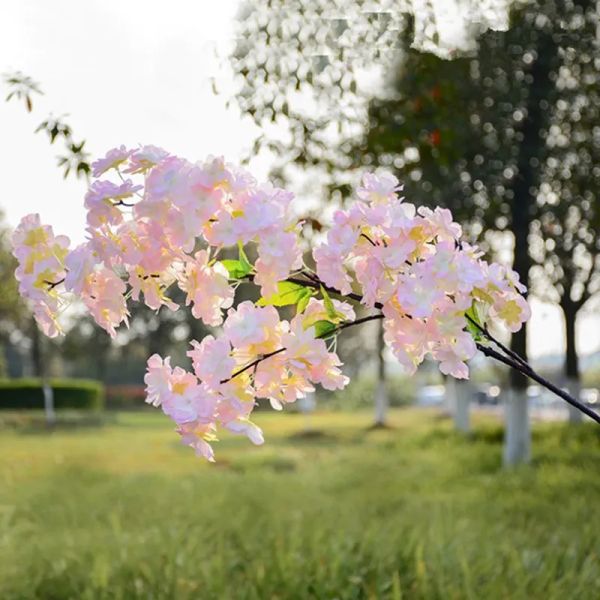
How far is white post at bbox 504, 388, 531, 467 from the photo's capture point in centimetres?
1159

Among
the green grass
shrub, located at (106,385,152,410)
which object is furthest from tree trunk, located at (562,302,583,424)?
shrub, located at (106,385,152,410)

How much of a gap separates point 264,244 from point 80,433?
21.6 m

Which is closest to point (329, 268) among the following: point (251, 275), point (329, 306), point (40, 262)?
point (329, 306)

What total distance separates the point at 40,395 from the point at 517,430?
73.8 ft

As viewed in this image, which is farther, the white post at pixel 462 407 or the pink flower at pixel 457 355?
the white post at pixel 462 407

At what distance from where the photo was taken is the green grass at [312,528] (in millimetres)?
4852

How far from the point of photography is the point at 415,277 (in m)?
1.96

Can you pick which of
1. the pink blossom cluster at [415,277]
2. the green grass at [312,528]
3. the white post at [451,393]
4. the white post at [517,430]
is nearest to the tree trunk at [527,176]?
the white post at [517,430]

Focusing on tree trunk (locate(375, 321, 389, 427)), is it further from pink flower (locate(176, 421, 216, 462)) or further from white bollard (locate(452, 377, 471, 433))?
pink flower (locate(176, 421, 216, 462))

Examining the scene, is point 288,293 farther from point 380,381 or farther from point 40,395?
point 40,395

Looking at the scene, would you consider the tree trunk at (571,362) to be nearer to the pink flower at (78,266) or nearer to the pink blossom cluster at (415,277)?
the pink blossom cluster at (415,277)

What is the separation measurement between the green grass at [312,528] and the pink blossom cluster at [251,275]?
8.82 feet

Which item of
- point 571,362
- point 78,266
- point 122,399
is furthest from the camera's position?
point 122,399

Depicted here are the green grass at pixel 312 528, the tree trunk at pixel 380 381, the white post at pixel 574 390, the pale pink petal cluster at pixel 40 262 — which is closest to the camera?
the pale pink petal cluster at pixel 40 262
